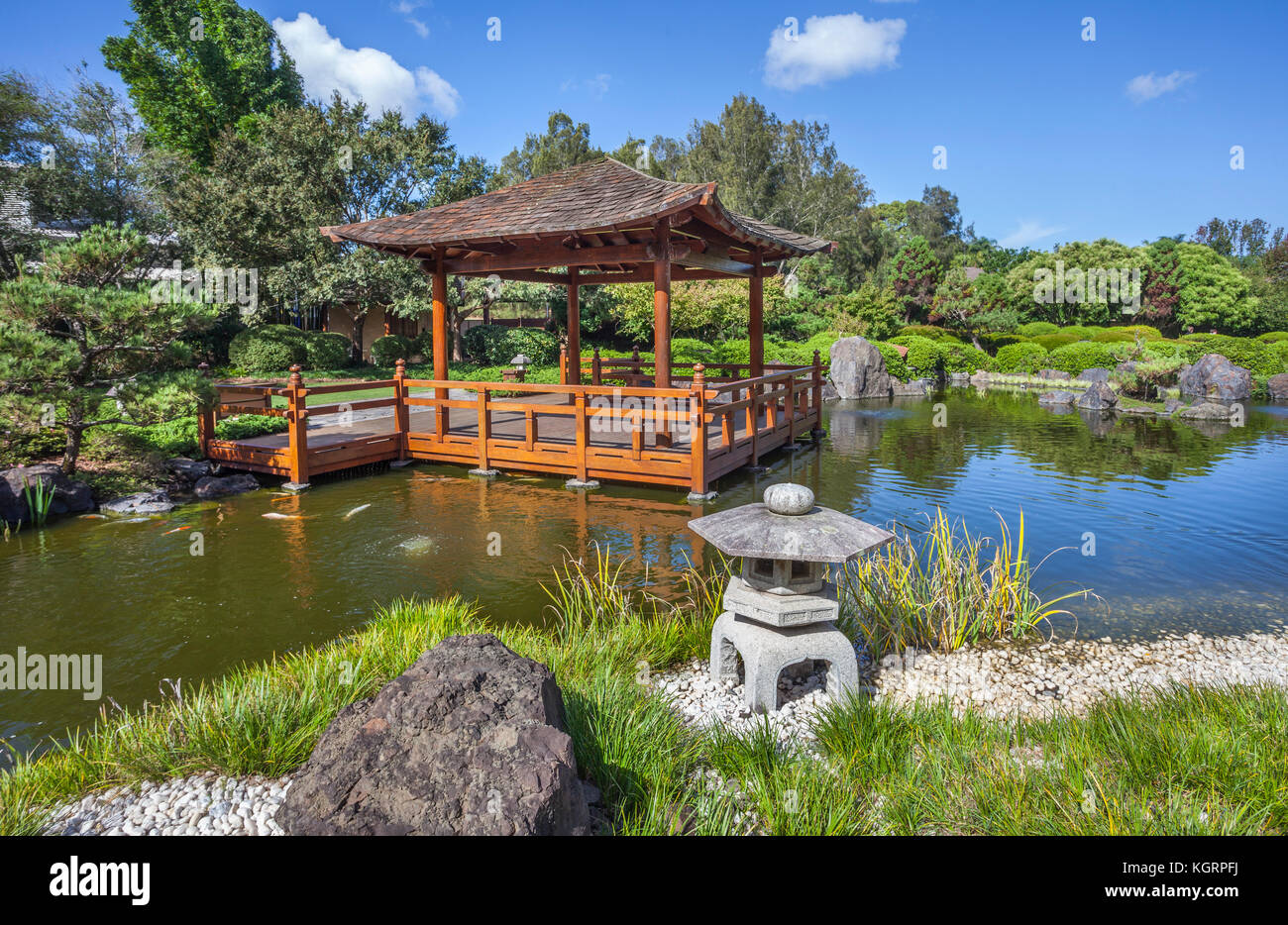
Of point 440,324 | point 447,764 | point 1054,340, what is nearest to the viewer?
point 447,764

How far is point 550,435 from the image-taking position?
37.2 feet

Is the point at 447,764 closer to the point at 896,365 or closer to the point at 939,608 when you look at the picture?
the point at 939,608

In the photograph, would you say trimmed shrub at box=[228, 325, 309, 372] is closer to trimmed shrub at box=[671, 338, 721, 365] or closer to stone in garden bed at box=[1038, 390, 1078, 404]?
trimmed shrub at box=[671, 338, 721, 365]

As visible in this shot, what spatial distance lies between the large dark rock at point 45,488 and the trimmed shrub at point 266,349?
11720 mm

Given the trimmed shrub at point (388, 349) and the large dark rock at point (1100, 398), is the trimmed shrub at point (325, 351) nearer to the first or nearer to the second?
the trimmed shrub at point (388, 349)

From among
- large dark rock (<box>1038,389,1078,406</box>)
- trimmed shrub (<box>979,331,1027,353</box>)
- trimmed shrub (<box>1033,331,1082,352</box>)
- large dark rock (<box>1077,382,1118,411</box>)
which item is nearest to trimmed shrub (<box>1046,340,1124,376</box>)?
large dark rock (<box>1038,389,1078,406</box>)

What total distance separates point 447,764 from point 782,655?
212 cm

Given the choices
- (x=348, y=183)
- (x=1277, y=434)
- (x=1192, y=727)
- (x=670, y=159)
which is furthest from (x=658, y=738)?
(x=670, y=159)

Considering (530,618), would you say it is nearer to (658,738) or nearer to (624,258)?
(658,738)

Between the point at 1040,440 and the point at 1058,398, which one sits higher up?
the point at 1058,398

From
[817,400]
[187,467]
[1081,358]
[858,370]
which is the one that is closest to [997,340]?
[1081,358]

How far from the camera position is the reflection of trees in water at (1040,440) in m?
11.3

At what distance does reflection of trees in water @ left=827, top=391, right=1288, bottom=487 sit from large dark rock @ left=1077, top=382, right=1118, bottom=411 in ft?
3.77

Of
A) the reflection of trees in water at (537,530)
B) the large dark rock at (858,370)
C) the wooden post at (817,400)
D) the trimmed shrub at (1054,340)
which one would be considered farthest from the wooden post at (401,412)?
the trimmed shrub at (1054,340)
